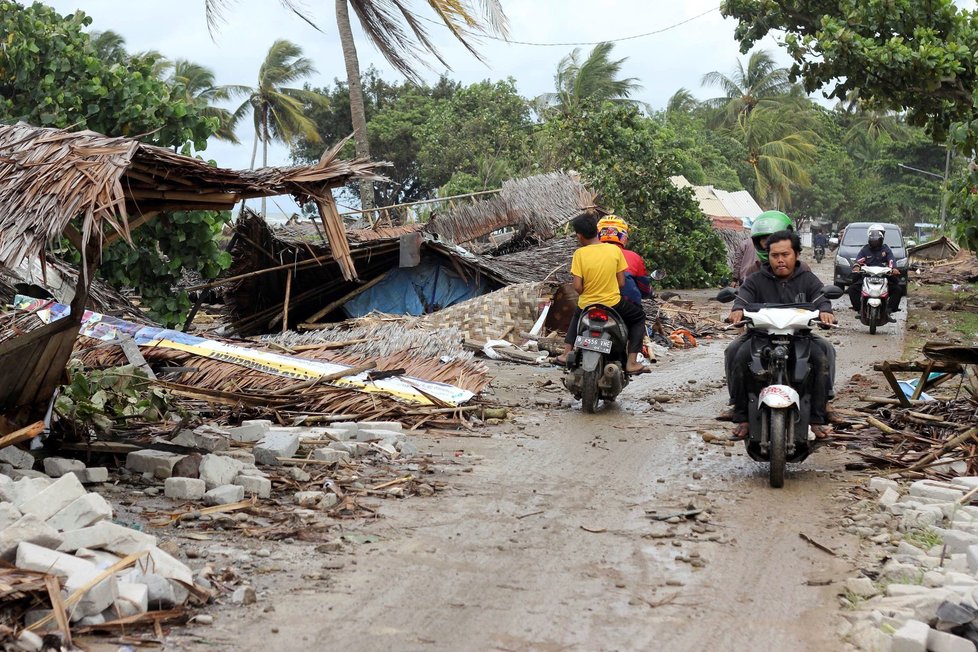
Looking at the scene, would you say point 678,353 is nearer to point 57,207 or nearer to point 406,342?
point 406,342

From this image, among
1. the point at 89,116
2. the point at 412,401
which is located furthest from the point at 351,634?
the point at 89,116

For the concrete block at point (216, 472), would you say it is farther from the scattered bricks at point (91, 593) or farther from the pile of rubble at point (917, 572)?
the pile of rubble at point (917, 572)

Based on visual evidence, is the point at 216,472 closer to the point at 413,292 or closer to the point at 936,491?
the point at 936,491

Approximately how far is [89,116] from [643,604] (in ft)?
36.4

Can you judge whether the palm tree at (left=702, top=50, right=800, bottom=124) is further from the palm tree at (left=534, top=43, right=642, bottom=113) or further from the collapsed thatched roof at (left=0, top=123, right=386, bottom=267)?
the collapsed thatched roof at (left=0, top=123, right=386, bottom=267)

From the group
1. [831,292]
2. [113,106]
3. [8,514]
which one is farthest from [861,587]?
[113,106]

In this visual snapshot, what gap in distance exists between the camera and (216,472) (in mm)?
6188

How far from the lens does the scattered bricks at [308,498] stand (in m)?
5.98

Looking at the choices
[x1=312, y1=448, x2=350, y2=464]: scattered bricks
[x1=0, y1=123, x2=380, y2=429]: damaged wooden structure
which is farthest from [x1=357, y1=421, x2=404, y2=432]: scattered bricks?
[x1=0, y1=123, x2=380, y2=429]: damaged wooden structure

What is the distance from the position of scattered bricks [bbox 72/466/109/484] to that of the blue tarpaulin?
33.1 ft

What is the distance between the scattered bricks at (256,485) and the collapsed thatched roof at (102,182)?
1.55 meters

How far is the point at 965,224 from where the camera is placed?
1641 centimetres

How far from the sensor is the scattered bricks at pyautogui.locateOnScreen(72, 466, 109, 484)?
6.16 m

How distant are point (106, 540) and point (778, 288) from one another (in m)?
4.81
